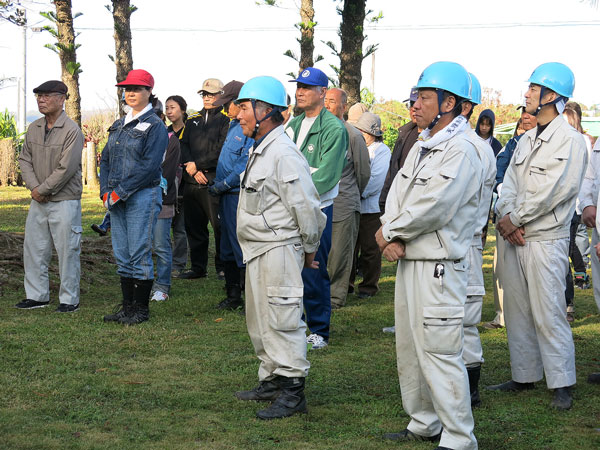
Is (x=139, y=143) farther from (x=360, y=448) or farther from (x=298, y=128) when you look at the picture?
(x=360, y=448)

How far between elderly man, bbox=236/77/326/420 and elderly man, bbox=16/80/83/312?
11.6 feet

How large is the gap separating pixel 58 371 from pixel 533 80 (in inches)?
167

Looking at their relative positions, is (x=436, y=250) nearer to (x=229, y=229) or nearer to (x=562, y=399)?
(x=562, y=399)

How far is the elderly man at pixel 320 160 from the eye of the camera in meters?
6.92

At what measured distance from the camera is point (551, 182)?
554 cm

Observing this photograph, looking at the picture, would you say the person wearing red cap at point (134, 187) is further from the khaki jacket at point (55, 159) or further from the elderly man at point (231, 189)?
the elderly man at point (231, 189)

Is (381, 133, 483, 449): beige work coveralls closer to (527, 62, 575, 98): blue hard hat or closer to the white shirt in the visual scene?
(527, 62, 575, 98): blue hard hat

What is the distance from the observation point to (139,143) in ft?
25.6

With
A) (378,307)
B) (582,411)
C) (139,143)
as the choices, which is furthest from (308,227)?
(378,307)

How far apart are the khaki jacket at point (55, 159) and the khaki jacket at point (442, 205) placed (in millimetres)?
4814

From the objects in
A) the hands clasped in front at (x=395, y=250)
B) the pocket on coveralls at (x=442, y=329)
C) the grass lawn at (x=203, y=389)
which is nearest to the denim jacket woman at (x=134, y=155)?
the grass lawn at (x=203, y=389)

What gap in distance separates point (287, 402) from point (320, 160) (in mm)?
2545

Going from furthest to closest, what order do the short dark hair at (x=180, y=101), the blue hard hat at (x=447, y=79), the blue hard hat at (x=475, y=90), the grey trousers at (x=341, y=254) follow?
the short dark hair at (x=180, y=101), the grey trousers at (x=341, y=254), the blue hard hat at (x=475, y=90), the blue hard hat at (x=447, y=79)

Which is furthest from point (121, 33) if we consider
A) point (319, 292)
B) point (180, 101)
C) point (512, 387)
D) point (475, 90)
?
point (512, 387)
